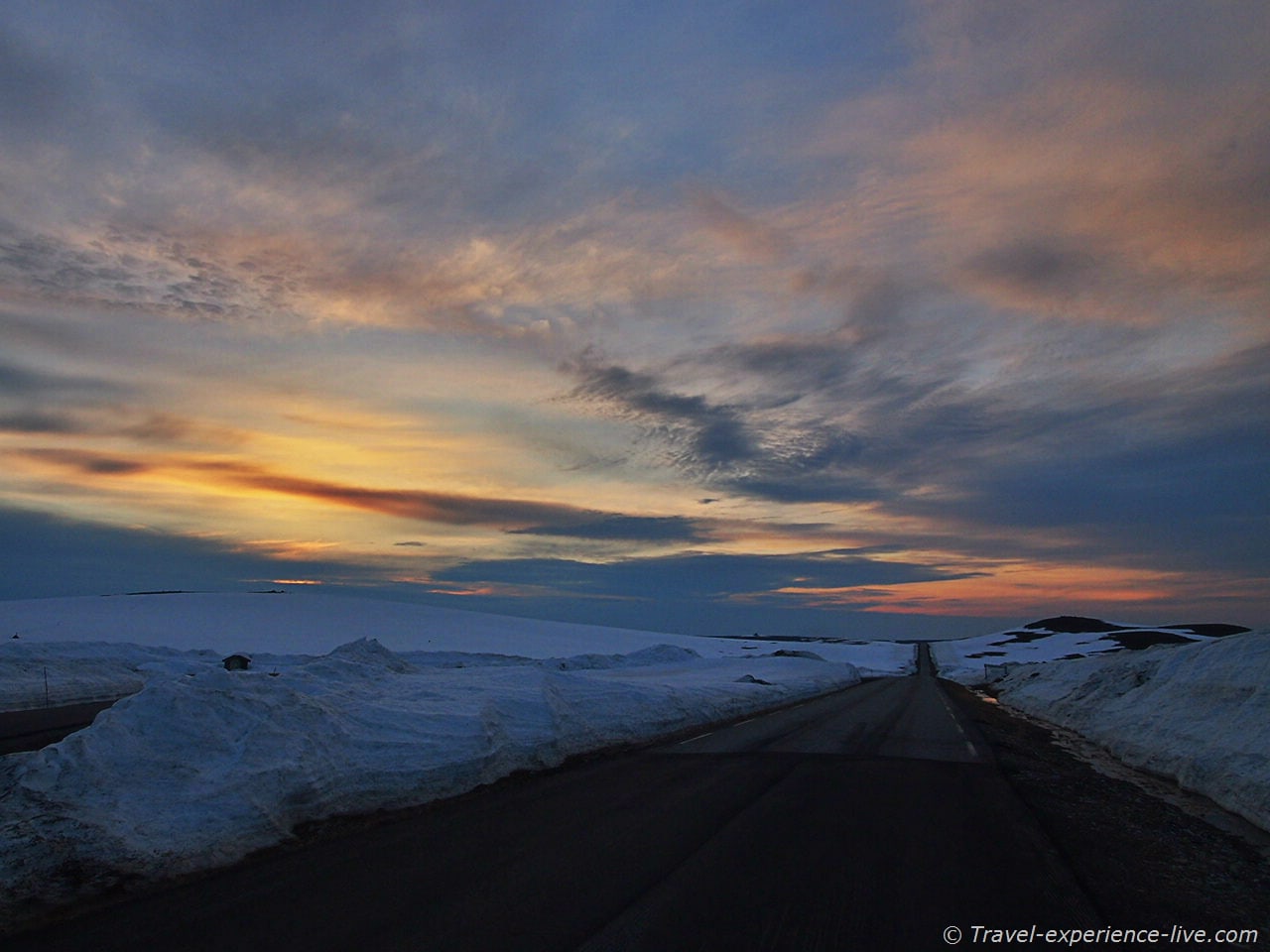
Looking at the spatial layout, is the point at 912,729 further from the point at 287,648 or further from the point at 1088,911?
the point at 287,648

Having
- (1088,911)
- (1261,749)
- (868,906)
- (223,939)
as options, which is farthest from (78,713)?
(1261,749)

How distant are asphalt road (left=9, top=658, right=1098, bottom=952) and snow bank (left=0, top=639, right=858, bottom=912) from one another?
2.35 feet

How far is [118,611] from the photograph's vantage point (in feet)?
241

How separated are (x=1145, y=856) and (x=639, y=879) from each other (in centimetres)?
591

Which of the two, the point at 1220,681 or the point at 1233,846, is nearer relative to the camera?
the point at 1233,846

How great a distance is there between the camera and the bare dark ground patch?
6.87 metres

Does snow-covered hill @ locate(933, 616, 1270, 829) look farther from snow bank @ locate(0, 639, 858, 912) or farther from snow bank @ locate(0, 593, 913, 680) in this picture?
snow bank @ locate(0, 593, 913, 680)

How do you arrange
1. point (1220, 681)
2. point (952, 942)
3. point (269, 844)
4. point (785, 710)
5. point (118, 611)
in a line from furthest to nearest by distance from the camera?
point (118, 611) → point (785, 710) → point (1220, 681) → point (269, 844) → point (952, 942)

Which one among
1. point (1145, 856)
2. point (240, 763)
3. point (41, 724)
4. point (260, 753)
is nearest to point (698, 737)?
point (260, 753)

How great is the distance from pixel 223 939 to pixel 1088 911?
22.2 feet

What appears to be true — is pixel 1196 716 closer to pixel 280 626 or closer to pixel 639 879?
pixel 639 879

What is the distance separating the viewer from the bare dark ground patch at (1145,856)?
6867 mm

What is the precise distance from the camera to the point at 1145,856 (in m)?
8.82

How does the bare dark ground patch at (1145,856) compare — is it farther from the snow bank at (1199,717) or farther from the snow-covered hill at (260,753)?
the snow-covered hill at (260,753)
